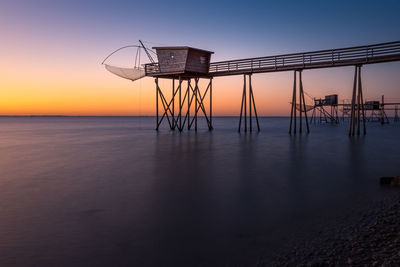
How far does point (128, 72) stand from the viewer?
24547 mm

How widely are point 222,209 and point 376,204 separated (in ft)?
11.0

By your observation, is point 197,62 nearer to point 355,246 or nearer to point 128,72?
point 128,72

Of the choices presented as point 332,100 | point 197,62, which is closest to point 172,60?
point 197,62

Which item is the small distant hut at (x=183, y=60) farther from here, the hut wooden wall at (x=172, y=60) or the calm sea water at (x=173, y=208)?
the calm sea water at (x=173, y=208)

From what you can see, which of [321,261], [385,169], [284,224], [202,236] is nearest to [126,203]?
[202,236]

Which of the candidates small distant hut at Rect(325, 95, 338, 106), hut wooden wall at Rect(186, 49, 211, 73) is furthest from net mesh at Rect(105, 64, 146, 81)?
small distant hut at Rect(325, 95, 338, 106)

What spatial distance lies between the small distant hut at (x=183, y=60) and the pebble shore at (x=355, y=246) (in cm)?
2129

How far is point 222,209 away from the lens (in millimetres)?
6434

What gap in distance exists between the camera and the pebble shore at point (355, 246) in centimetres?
362

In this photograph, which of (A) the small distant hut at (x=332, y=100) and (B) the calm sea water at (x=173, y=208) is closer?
(B) the calm sea water at (x=173, y=208)

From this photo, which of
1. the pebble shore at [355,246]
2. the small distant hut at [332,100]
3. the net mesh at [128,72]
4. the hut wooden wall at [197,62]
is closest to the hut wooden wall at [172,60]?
the hut wooden wall at [197,62]

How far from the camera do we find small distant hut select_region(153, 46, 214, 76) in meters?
24.7

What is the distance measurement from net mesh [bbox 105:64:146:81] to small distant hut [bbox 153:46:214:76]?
2.06 meters

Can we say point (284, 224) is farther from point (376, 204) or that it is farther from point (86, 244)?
point (86, 244)
